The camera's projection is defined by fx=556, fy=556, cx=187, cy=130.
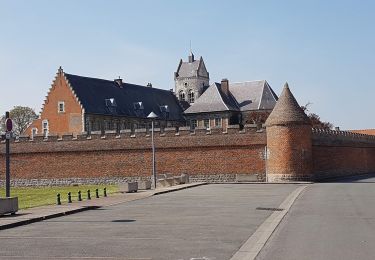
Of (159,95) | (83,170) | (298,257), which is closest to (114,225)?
(298,257)

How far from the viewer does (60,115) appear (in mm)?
67625

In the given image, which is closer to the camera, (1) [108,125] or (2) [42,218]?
(2) [42,218]

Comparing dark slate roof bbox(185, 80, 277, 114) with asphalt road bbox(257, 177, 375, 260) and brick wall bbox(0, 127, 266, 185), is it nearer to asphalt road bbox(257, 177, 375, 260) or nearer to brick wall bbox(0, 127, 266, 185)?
brick wall bbox(0, 127, 266, 185)

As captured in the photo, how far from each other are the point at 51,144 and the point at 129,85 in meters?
32.8

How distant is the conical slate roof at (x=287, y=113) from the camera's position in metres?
40.2

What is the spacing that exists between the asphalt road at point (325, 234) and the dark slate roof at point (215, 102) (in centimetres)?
5442

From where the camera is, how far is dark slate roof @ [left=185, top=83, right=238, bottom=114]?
74438mm

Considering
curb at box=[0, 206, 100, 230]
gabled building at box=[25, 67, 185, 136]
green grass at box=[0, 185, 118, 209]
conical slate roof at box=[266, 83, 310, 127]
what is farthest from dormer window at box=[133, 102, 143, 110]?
curb at box=[0, 206, 100, 230]

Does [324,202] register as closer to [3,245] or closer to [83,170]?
[3,245]

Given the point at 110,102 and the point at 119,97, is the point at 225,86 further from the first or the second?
the point at 110,102

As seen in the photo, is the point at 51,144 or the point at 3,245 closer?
the point at 3,245

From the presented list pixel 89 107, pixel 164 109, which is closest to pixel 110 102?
pixel 89 107

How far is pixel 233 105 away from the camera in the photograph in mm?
75750

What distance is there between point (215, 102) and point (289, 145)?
35.6m
